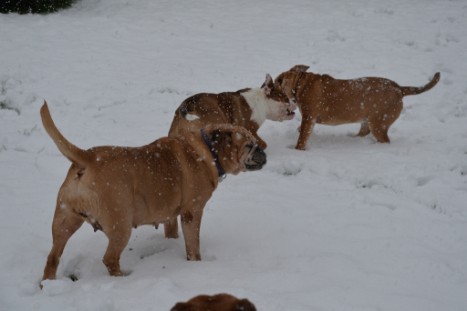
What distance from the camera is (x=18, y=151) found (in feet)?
23.6

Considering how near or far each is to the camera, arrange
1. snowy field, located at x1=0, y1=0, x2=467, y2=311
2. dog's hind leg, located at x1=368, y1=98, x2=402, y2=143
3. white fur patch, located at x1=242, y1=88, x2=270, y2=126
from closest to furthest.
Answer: snowy field, located at x1=0, y1=0, x2=467, y2=311 < white fur patch, located at x1=242, y1=88, x2=270, y2=126 < dog's hind leg, located at x1=368, y1=98, x2=402, y2=143

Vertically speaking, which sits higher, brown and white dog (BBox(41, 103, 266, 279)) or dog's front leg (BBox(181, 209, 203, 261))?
brown and white dog (BBox(41, 103, 266, 279))

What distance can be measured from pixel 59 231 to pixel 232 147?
1919mm

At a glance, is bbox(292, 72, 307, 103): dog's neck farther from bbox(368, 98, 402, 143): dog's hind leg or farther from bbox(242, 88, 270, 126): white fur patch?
bbox(368, 98, 402, 143): dog's hind leg

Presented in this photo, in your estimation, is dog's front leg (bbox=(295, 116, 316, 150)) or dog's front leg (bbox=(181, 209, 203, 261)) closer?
dog's front leg (bbox=(181, 209, 203, 261))

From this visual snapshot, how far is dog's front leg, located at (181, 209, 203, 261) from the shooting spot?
4.67 metres

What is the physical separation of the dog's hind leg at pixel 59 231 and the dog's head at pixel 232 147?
1577 mm

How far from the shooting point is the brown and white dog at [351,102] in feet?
25.9

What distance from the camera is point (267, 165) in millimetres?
7172

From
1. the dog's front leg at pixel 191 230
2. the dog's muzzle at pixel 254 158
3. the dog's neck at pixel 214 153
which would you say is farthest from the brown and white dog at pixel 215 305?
the dog's muzzle at pixel 254 158

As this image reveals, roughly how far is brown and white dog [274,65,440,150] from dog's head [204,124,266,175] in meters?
3.03

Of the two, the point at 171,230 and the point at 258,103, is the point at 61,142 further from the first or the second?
the point at 258,103

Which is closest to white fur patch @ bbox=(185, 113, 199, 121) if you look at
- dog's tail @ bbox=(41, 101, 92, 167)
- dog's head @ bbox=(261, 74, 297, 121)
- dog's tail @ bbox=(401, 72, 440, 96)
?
dog's head @ bbox=(261, 74, 297, 121)

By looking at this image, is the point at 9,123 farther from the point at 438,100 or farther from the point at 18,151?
the point at 438,100
